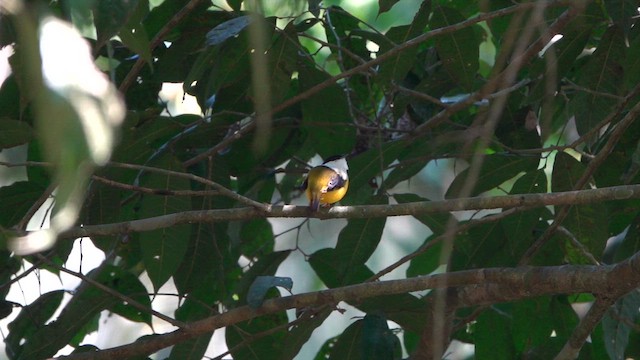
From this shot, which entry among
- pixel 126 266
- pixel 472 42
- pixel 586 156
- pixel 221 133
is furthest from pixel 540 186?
pixel 126 266

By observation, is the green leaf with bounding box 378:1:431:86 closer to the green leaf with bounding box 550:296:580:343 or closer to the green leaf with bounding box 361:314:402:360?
the green leaf with bounding box 361:314:402:360

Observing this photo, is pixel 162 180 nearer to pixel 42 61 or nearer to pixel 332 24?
pixel 332 24

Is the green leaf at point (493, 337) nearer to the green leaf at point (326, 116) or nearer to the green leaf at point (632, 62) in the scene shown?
the green leaf at point (326, 116)

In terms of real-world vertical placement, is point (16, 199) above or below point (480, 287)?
above

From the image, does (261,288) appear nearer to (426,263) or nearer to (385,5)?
(385,5)

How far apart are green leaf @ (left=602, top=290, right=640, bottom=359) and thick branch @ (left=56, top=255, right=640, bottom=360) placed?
39cm

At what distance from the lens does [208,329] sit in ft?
8.82

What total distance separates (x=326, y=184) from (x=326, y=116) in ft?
1.00

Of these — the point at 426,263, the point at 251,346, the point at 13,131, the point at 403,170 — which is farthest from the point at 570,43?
the point at 13,131

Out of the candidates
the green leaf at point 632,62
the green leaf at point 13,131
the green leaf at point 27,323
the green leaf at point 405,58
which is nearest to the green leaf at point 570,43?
the green leaf at point 632,62

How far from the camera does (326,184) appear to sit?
3520mm

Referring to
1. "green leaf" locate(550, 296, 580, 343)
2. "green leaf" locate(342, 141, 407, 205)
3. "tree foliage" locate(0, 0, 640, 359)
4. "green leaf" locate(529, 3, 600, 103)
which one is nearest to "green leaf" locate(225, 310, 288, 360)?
"tree foliage" locate(0, 0, 640, 359)

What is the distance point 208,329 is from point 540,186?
4.41ft

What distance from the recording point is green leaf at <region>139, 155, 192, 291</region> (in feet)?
9.62
